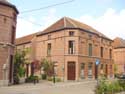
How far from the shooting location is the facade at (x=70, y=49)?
39.4 metres

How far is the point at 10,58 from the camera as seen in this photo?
2884 centimetres

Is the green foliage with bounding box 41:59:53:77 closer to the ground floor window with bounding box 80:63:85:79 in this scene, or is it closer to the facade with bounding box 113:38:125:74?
the ground floor window with bounding box 80:63:85:79

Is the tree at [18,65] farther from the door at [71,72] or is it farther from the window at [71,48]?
the window at [71,48]

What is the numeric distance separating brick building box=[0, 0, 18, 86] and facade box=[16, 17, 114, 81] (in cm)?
1293

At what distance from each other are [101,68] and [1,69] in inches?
988

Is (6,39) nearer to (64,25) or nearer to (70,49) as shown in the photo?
(70,49)

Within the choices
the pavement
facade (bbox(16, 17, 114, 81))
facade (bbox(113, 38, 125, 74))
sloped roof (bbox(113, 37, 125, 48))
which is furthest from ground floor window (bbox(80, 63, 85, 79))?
sloped roof (bbox(113, 37, 125, 48))

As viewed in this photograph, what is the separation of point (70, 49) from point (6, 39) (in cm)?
1484

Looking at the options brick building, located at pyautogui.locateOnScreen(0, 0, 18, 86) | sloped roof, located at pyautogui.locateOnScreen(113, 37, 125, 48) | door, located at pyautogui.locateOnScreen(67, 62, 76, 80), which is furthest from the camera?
sloped roof, located at pyautogui.locateOnScreen(113, 37, 125, 48)

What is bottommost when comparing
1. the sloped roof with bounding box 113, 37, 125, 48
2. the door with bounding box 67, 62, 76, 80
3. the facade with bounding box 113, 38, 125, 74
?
the door with bounding box 67, 62, 76, 80

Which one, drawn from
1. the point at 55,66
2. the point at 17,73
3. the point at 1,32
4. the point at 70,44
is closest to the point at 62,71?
the point at 55,66

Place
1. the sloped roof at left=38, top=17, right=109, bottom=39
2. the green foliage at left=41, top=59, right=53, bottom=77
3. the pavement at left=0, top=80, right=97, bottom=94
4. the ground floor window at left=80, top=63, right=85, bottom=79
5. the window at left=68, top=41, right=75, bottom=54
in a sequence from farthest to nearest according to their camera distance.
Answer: the green foliage at left=41, top=59, right=53, bottom=77, the sloped roof at left=38, top=17, right=109, bottom=39, the ground floor window at left=80, top=63, right=85, bottom=79, the window at left=68, top=41, right=75, bottom=54, the pavement at left=0, top=80, right=97, bottom=94

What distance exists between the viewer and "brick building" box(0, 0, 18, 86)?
88.2 feet

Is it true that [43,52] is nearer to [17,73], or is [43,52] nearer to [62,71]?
[62,71]
